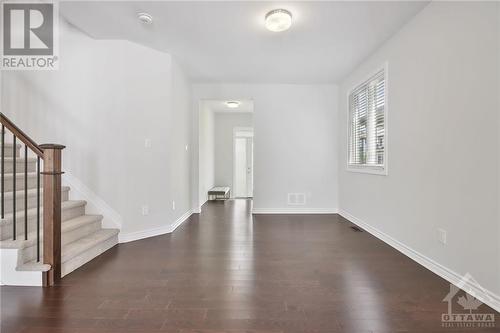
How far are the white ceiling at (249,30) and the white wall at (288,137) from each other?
0.84 metres

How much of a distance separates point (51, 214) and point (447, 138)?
350 cm

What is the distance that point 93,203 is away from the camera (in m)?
3.23

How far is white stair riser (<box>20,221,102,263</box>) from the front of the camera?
2.13 meters

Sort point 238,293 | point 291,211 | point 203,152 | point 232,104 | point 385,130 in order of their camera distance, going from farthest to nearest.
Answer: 1. point 232,104
2. point 203,152
3. point 291,211
4. point 385,130
5. point 238,293

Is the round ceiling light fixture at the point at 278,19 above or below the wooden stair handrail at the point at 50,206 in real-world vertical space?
above

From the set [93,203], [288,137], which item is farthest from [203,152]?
[93,203]

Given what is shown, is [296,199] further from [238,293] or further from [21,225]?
[21,225]

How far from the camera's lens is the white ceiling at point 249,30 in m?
2.53

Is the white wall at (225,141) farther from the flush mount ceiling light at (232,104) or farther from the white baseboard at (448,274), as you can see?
the white baseboard at (448,274)

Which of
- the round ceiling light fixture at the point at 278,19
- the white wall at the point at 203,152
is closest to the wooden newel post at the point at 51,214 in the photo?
the round ceiling light fixture at the point at 278,19

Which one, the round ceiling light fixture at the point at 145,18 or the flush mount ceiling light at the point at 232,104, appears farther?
the flush mount ceiling light at the point at 232,104

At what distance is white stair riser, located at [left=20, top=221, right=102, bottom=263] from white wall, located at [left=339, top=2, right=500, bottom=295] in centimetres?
365

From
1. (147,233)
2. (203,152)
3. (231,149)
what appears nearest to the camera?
(147,233)

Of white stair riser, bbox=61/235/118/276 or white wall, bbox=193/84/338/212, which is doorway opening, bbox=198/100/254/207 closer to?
white wall, bbox=193/84/338/212
